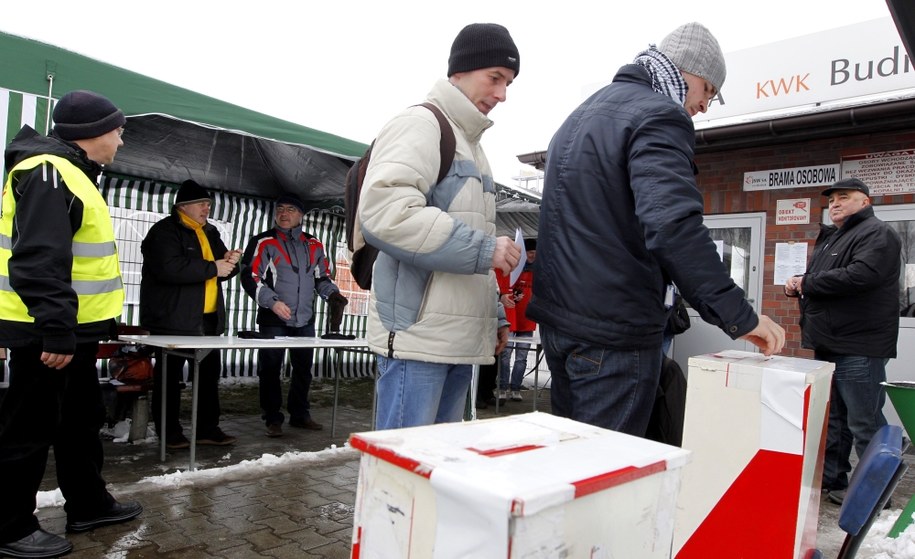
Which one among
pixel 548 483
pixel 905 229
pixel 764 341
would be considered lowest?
pixel 548 483

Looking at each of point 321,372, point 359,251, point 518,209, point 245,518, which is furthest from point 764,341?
point 321,372

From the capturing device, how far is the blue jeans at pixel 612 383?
198cm

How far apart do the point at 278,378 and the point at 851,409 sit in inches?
168

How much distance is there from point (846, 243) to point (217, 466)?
453cm

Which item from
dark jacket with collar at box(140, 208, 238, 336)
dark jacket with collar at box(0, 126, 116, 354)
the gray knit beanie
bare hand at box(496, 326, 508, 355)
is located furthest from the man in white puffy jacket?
dark jacket with collar at box(140, 208, 238, 336)

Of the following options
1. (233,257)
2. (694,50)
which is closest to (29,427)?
(233,257)

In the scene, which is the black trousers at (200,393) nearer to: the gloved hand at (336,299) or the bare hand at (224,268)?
the bare hand at (224,268)

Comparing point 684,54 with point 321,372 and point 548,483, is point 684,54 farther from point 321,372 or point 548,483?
point 321,372

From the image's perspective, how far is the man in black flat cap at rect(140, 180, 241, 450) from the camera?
4699 mm

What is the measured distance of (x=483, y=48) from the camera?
84.4 inches

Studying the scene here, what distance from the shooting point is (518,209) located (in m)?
8.77

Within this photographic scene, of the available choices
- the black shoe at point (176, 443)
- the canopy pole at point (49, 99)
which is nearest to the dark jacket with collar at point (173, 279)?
the black shoe at point (176, 443)

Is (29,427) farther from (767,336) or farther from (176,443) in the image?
(767,336)

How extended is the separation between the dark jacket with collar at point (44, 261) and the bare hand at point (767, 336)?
2.57 m
